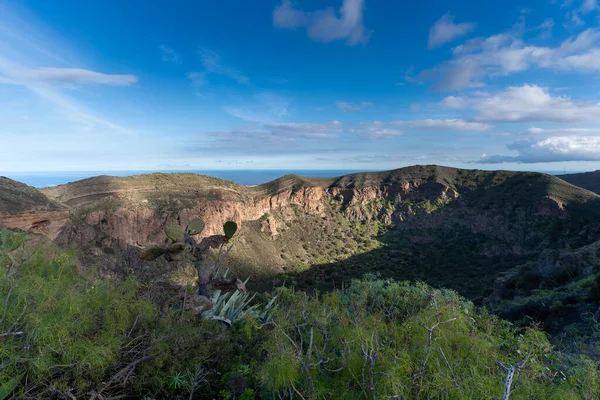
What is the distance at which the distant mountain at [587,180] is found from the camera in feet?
228

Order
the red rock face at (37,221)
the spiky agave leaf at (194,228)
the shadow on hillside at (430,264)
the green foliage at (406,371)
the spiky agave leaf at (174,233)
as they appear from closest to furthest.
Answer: the green foliage at (406,371) → the spiky agave leaf at (174,233) → the spiky agave leaf at (194,228) → the red rock face at (37,221) → the shadow on hillside at (430,264)

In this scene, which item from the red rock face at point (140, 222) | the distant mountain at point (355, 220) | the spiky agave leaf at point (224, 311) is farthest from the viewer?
the distant mountain at point (355, 220)

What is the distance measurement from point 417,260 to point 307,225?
22561mm

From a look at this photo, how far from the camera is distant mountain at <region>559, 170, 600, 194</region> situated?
69500mm

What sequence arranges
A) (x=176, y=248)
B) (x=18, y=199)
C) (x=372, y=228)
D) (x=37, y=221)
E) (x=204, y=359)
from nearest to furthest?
(x=204, y=359) → (x=176, y=248) → (x=37, y=221) → (x=18, y=199) → (x=372, y=228)

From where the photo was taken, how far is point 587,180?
75500 mm

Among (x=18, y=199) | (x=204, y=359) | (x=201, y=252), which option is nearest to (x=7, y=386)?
(x=204, y=359)

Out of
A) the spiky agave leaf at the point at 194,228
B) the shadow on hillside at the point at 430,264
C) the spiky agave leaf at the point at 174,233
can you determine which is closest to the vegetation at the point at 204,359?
the spiky agave leaf at the point at 174,233

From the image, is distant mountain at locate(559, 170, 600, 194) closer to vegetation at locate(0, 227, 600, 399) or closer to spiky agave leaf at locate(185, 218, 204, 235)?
vegetation at locate(0, 227, 600, 399)

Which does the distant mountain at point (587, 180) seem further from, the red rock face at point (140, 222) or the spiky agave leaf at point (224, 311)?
the spiky agave leaf at point (224, 311)

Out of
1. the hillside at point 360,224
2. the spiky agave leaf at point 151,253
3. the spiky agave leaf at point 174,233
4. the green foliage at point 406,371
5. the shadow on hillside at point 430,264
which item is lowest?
the shadow on hillside at point 430,264

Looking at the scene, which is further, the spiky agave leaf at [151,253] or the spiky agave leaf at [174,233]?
the spiky agave leaf at [174,233]

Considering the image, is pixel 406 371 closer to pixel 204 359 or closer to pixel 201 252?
pixel 204 359

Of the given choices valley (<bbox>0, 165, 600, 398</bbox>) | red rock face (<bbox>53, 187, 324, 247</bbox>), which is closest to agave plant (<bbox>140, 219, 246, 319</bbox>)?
valley (<bbox>0, 165, 600, 398</bbox>)
